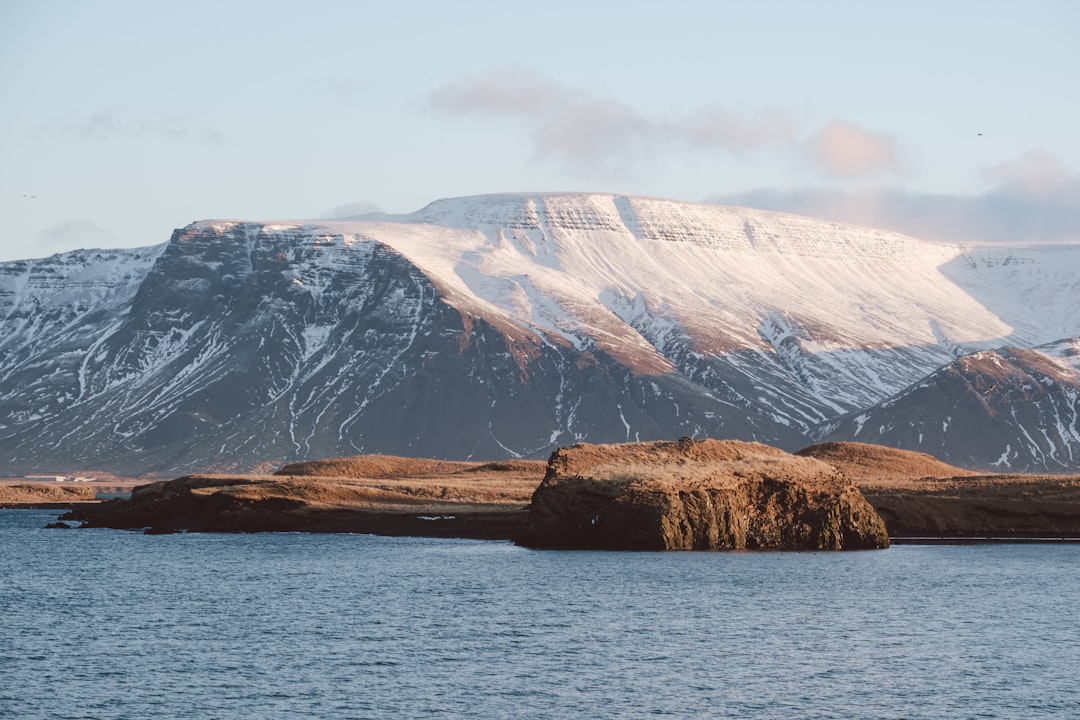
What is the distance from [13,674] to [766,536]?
68788mm

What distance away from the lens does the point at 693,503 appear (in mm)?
123250

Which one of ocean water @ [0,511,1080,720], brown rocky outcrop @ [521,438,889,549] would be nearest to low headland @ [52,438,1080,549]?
brown rocky outcrop @ [521,438,889,549]

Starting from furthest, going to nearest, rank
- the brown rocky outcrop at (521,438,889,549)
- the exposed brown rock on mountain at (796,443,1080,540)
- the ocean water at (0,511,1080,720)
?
the exposed brown rock on mountain at (796,443,1080,540) → the brown rocky outcrop at (521,438,889,549) → the ocean water at (0,511,1080,720)

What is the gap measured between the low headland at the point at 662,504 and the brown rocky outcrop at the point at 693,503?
0.33ft

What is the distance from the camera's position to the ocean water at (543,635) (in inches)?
2662

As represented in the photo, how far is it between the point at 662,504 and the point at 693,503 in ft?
11.2

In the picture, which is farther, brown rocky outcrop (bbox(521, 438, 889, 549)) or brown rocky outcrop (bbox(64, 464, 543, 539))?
brown rocky outcrop (bbox(64, 464, 543, 539))

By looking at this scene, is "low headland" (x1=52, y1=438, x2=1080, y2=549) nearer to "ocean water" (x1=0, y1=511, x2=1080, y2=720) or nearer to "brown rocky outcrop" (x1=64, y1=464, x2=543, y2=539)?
"brown rocky outcrop" (x1=64, y1=464, x2=543, y2=539)

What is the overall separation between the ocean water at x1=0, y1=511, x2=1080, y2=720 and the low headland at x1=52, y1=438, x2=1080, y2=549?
2.98 meters

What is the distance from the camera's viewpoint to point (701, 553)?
12481 cm

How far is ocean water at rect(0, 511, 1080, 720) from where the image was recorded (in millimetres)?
67625

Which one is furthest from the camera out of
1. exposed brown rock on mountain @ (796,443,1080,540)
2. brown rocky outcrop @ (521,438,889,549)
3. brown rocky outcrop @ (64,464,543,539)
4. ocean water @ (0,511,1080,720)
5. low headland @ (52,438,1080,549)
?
brown rocky outcrop @ (64,464,543,539)

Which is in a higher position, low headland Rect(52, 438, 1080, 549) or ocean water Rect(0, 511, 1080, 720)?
low headland Rect(52, 438, 1080, 549)

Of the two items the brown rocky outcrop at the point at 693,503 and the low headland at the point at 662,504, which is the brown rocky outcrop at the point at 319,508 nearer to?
the low headland at the point at 662,504
